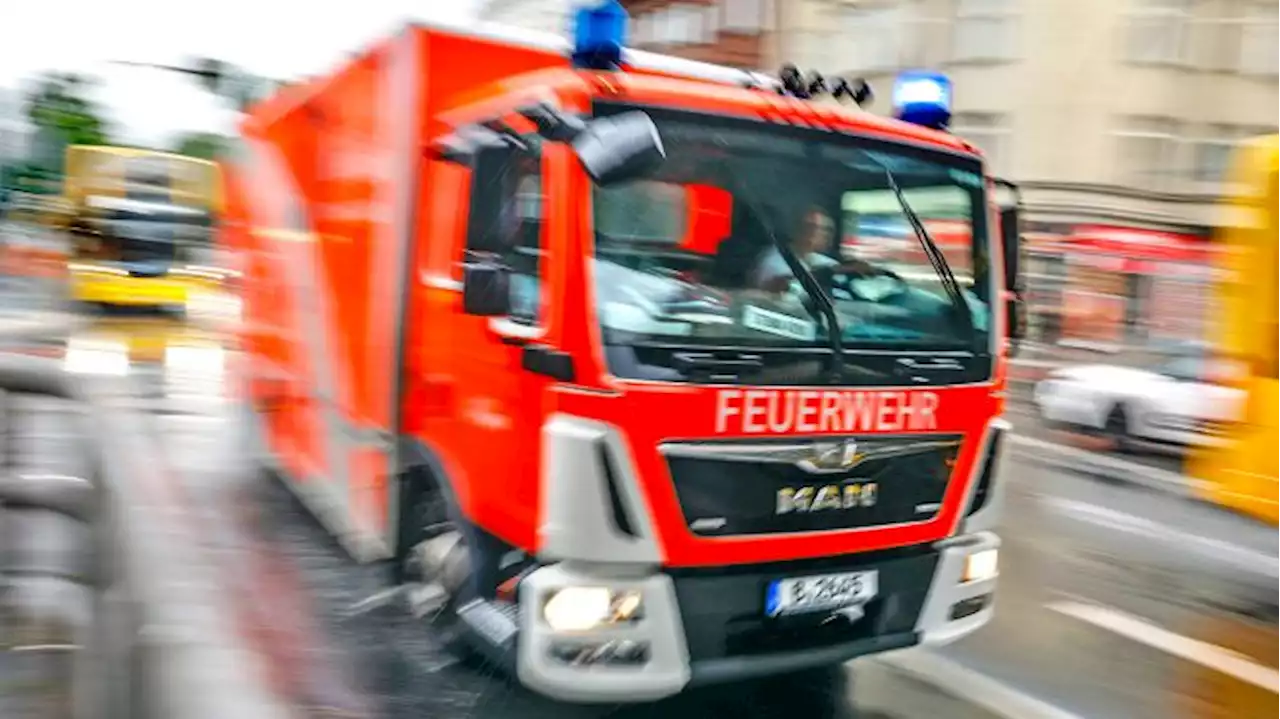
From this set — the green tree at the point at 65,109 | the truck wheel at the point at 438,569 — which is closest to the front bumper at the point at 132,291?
the truck wheel at the point at 438,569

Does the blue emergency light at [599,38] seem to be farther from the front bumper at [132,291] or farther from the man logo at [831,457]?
the front bumper at [132,291]

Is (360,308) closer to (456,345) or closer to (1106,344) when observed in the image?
(456,345)

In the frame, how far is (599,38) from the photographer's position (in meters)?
4.35

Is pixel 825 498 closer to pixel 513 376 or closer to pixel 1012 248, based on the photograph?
pixel 513 376

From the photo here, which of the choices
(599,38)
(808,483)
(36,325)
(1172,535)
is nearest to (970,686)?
(808,483)

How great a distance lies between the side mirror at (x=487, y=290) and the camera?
13.9 feet

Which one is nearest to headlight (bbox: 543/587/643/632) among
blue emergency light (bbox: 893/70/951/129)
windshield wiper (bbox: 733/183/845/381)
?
windshield wiper (bbox: 733/183/845/381)

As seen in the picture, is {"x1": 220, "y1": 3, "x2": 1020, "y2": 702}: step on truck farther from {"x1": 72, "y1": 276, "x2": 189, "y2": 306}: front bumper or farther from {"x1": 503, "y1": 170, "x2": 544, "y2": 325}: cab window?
{"x1": 72, "y1": 276, "x2": 189, "y2": 306}: front bumper

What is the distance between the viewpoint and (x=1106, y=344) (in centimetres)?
3003

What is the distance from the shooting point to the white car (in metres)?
13.4

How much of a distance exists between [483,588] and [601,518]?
752 mm

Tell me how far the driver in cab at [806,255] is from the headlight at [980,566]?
1255 mm

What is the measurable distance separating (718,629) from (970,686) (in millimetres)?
1658

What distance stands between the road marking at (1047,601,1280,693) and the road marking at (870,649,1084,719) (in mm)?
1187
